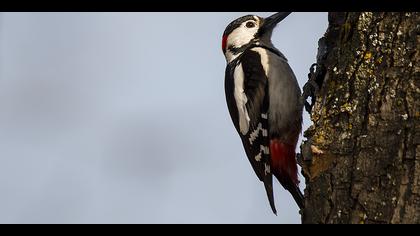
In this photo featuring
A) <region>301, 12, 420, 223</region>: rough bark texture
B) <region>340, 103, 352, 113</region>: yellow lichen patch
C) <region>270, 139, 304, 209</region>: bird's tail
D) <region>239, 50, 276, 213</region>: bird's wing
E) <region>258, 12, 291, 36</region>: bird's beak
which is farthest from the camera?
<region>258, 12, 291, 36</region>: bird's beak

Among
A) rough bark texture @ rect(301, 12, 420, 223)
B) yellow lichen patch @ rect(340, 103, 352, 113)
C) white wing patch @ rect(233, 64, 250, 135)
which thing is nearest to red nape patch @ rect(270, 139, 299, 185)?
white wing patch @ rect(233, 64, 250, 135)

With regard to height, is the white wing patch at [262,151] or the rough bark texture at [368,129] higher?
the rough bark texture at [368,129]

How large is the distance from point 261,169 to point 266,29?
102cm

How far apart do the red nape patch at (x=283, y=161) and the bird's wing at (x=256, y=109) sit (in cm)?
5

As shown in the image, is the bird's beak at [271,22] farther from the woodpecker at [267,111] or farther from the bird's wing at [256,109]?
the bird's wing at [256,109]

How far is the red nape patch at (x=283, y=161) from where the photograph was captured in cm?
357

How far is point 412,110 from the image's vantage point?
1.91m

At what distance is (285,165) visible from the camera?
3.59m

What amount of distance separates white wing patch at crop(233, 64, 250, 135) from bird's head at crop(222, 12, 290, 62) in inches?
15.0

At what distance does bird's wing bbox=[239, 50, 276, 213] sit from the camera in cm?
364

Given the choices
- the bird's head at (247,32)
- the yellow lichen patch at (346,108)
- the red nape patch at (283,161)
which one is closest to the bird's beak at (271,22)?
the bird's head at (247,32)

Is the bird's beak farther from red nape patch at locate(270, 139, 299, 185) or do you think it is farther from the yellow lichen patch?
the yellow lichen patch
